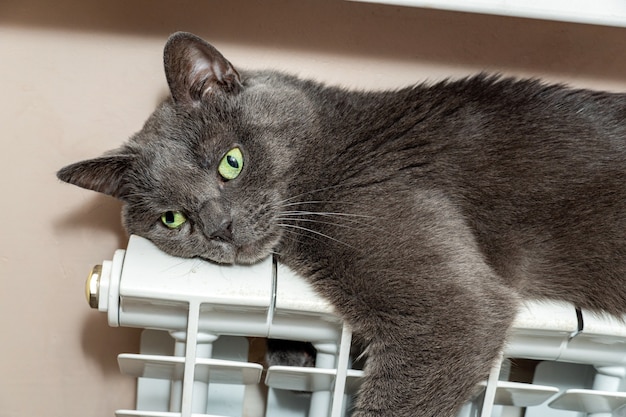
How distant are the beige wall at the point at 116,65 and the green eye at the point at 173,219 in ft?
0.91

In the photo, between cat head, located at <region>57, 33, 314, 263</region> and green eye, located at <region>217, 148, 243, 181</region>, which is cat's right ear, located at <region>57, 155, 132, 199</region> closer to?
cat head, located at <region>57, 33, 314, 263</region>

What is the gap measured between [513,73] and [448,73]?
0.12 meters

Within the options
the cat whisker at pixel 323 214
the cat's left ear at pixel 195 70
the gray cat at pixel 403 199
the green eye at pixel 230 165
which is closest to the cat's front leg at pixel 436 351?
the gray cat at pixel 403 199

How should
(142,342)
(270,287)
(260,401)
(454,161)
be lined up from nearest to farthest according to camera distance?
(270,287), (454,161), (142,342), (260,401)

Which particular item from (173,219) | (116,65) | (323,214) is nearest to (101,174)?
(173,219)

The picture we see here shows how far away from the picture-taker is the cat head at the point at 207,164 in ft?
3.36

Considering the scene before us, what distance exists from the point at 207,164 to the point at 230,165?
3 cm

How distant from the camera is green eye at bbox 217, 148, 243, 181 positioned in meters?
1.05

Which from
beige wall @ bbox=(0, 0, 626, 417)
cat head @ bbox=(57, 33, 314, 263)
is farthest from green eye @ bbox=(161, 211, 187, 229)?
beige wall @ bbox=(0, 0, 626, 417)

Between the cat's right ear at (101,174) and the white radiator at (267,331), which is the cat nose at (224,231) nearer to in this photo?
the white radiator at (267,331)

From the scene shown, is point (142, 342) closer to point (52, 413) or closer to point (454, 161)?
point (52, 413)

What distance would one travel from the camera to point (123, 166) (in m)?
1.09

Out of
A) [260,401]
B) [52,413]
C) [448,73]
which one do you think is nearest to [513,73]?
[448,73]

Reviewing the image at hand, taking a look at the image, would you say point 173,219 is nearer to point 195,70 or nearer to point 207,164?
point 207,164
